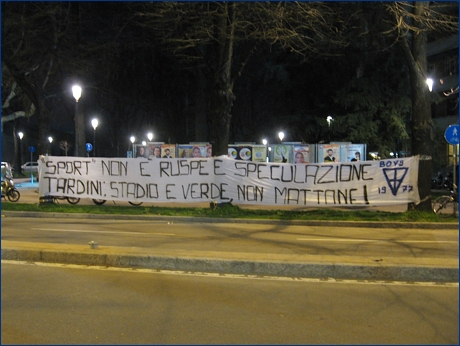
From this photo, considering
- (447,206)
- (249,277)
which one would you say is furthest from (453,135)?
(249,277)

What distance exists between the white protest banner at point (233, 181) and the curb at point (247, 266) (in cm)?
Result: 954

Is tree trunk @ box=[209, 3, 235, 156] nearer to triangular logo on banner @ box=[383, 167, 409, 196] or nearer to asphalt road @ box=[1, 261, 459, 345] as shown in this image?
triangular logo on banner @ box=[383, 167, 409, 196]

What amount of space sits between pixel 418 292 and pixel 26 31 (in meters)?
26.4

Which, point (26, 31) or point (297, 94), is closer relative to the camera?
point (26, 31)

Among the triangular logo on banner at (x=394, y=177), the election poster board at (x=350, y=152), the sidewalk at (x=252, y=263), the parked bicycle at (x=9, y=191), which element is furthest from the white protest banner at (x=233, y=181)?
the election poster board at (x=350, y=152)

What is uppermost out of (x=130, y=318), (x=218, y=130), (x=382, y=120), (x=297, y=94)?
(x=297, y=94)

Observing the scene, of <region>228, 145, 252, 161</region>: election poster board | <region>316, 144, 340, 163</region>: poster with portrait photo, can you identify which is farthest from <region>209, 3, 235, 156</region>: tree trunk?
<region>316, 144, 340, 163</region>: poster with portrait photo

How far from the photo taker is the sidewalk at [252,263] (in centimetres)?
777

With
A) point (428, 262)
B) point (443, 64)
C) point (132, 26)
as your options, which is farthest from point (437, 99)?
point (428, 262)

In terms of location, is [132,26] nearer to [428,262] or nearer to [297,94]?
[297,94]

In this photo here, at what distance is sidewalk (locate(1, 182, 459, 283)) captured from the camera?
777 cm

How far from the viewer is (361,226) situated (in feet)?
49.8

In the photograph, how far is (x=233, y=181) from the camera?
58.7 feet

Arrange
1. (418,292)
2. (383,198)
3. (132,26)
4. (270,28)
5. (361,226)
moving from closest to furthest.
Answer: (418,292)
(361,226)
(383,198)
(270,28)
(132,26)
